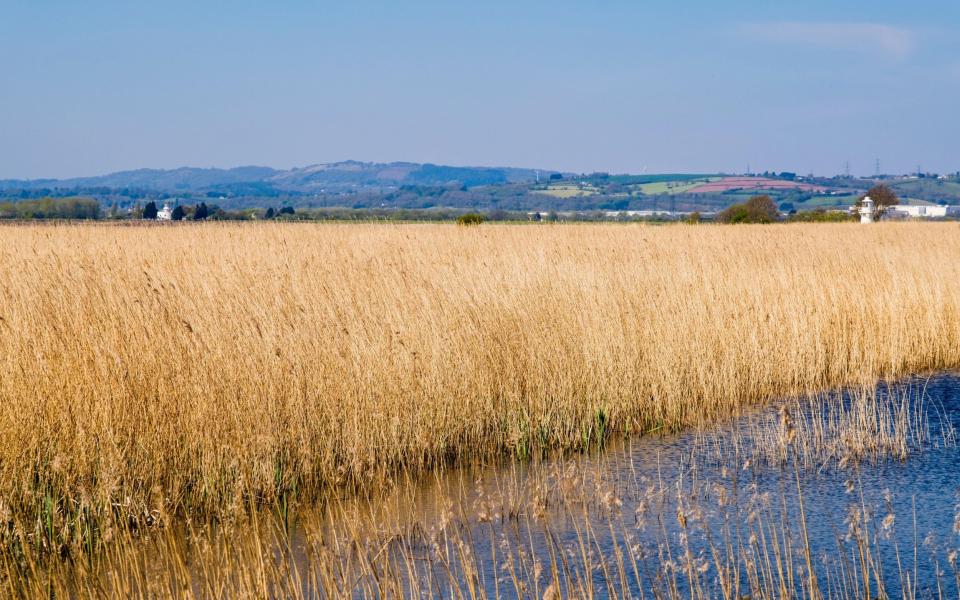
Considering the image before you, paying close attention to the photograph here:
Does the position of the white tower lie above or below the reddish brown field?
below

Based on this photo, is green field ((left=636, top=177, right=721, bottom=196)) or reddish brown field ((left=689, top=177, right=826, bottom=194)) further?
green field ((left=636, top=177, right=721, bottom=196))

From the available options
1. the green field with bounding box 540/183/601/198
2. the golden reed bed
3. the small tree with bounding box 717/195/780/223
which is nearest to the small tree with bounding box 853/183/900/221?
the small tree with bounding box 717/195/780/223

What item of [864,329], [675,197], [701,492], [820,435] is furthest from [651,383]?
[675,197]

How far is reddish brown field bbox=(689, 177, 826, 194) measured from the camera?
5856 inches

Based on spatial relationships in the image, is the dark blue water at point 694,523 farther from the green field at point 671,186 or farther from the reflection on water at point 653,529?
the green field at point 671,186

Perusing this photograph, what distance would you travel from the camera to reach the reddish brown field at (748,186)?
14875 cm

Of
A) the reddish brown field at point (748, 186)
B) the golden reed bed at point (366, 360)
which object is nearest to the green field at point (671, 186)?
the reddish brown field at point (748, 186)

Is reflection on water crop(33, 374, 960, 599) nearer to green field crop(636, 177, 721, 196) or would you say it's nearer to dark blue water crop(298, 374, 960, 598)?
dark blue water crop(298, 374, 960, 598)

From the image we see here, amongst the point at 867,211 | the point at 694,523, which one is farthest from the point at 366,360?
the point at 867,211

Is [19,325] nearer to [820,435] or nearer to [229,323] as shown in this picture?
[229,323]

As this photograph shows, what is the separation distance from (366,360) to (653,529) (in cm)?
262

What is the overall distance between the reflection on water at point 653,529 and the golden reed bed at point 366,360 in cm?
41

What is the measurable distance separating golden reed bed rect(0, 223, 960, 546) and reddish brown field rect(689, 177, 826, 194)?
453 ft

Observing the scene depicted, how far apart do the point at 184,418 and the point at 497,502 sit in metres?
2.09
